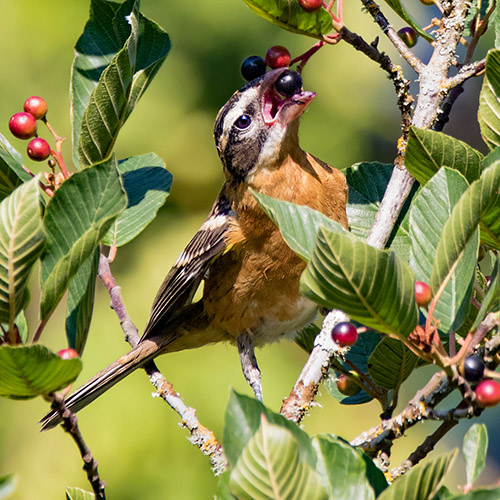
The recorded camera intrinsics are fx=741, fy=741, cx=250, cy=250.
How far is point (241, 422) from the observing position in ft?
4.83

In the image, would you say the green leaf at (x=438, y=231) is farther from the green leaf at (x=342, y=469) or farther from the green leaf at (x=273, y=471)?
the green leaf at (x=273, y=471)

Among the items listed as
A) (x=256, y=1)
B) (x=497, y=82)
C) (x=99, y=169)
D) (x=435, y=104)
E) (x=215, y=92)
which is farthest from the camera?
(x=215, y=92)

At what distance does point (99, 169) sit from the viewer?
1.74 meters

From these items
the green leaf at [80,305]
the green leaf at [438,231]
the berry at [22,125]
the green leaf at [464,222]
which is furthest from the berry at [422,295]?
the berry at [22,125]

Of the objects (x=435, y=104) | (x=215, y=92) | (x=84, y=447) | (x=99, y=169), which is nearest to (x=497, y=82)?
(x=435, y=104)

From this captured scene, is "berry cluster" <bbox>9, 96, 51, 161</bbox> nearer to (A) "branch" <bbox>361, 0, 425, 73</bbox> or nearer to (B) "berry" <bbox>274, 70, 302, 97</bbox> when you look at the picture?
(B) "berry" <bbox>274, 70, 302, 97</bbox>

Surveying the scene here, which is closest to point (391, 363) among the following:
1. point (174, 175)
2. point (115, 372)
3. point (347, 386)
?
point (347, 386)

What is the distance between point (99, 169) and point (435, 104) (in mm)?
1319

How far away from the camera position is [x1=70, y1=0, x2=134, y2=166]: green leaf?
2.65m

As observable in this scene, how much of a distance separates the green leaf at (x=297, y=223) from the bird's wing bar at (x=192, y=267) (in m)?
1.90

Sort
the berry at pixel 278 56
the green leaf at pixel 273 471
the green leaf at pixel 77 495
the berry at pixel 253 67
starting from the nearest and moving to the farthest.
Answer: the green leaf at pixel 273 471 < the green leaf at pixel 77 495 < the berry at pixel 278 56 < the berry at pixel 253 67

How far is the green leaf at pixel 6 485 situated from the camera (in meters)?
1.51

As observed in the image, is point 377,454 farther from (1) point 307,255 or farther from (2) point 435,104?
(2) point 435,104

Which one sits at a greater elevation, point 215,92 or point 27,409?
point 215,92
